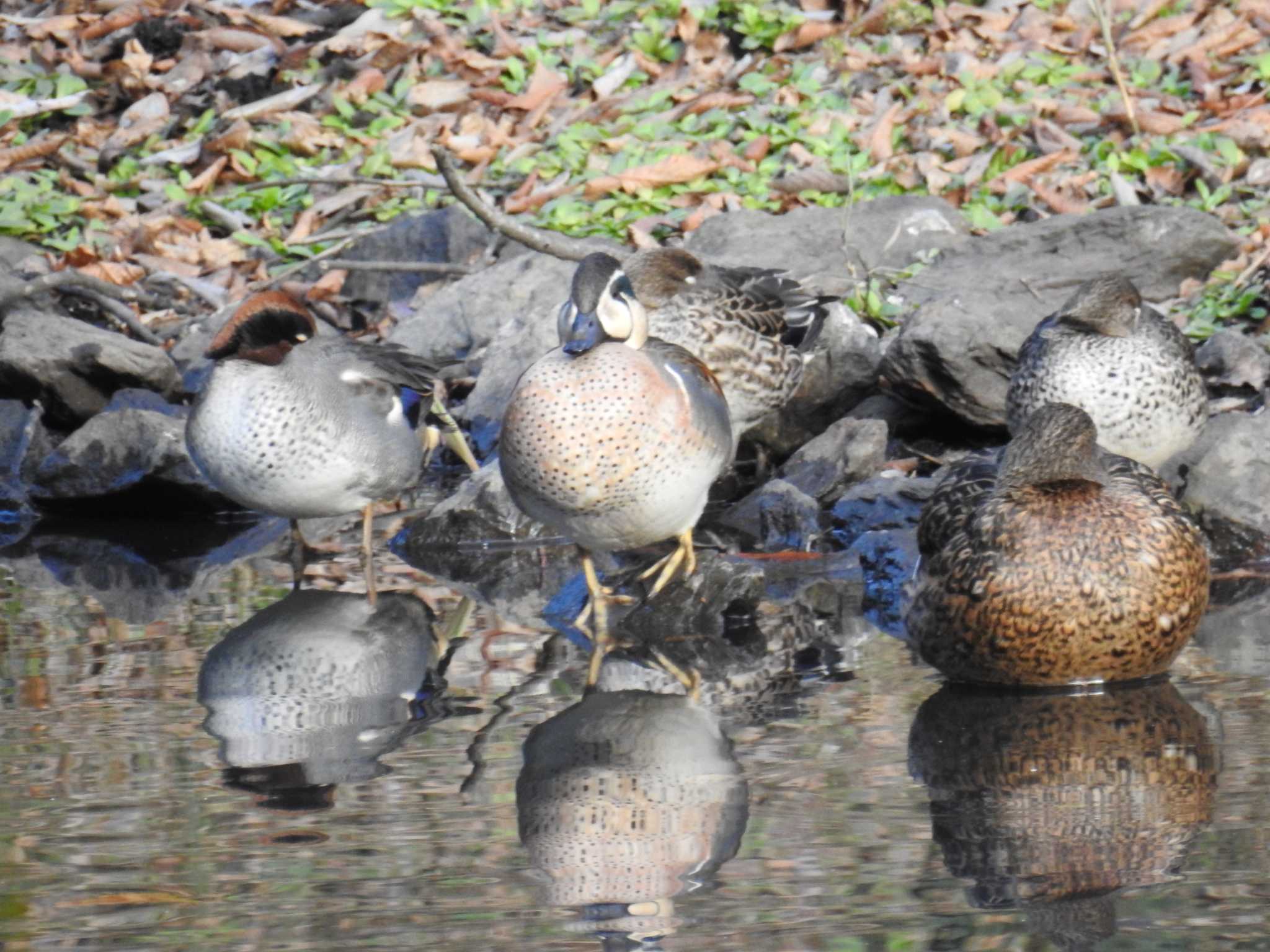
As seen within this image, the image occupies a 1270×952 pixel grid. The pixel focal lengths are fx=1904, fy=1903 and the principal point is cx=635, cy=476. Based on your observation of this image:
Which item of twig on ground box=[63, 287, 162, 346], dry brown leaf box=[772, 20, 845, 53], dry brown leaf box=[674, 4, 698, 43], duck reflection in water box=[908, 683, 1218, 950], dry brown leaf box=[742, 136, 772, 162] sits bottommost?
duck reflection in water box=[908, 683, 1218, 950]

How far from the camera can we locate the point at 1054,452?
16.5 ft

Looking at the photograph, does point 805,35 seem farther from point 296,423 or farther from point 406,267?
point 296,423

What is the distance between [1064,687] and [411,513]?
3899mm

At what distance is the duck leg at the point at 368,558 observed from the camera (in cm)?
648

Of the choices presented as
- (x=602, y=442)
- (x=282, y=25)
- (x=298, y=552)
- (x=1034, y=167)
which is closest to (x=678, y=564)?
(x=602, y=442)

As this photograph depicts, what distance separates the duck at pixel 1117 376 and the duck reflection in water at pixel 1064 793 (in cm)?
199

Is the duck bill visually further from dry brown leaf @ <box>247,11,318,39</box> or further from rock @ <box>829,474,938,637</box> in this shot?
dry brown leaf @ <box>247,11,318,39</box>

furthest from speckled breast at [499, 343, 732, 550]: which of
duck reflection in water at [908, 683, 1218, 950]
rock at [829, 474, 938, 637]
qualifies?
duck reflection in water at [908, 683, 1218, 950]

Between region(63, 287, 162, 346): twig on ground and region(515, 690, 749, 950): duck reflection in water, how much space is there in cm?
559

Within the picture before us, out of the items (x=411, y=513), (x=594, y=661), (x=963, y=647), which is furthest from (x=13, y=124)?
(x=963, y=647)

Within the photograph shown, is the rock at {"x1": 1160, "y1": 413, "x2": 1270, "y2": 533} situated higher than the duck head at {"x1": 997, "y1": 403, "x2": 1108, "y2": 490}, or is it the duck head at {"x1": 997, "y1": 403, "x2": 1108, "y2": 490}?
the duck head at {"x1": 997, "y1": 403, "x2": 1108, "y2": 490}

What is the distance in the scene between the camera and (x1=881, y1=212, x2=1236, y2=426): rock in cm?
772

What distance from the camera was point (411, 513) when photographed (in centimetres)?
821

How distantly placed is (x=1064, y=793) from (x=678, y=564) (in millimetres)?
2334
